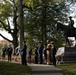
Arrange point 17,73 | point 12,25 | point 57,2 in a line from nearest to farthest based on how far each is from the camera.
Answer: point 17,73
point 57,2
point 12,25

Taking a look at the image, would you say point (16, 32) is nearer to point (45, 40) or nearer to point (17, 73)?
point (45, 40)

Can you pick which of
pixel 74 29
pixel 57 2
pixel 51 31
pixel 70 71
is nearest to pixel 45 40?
pixel 51 31

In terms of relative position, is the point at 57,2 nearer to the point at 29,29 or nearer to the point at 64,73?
the point at 29,29

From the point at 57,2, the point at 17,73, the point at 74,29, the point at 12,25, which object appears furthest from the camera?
the point at 12,25

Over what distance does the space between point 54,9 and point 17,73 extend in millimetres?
34804

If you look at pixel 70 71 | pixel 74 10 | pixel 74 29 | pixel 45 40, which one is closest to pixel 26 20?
pixel 45 40

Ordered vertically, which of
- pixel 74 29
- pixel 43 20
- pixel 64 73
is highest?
pixel 43 20

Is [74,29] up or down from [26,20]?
down

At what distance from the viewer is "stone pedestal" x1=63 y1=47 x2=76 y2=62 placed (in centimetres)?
2924

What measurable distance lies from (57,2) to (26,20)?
631 cm

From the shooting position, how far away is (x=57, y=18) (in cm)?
5409

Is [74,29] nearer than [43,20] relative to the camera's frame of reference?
Yes

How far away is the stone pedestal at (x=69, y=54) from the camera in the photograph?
95.9 ft

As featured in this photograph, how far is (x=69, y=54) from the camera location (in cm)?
2948
